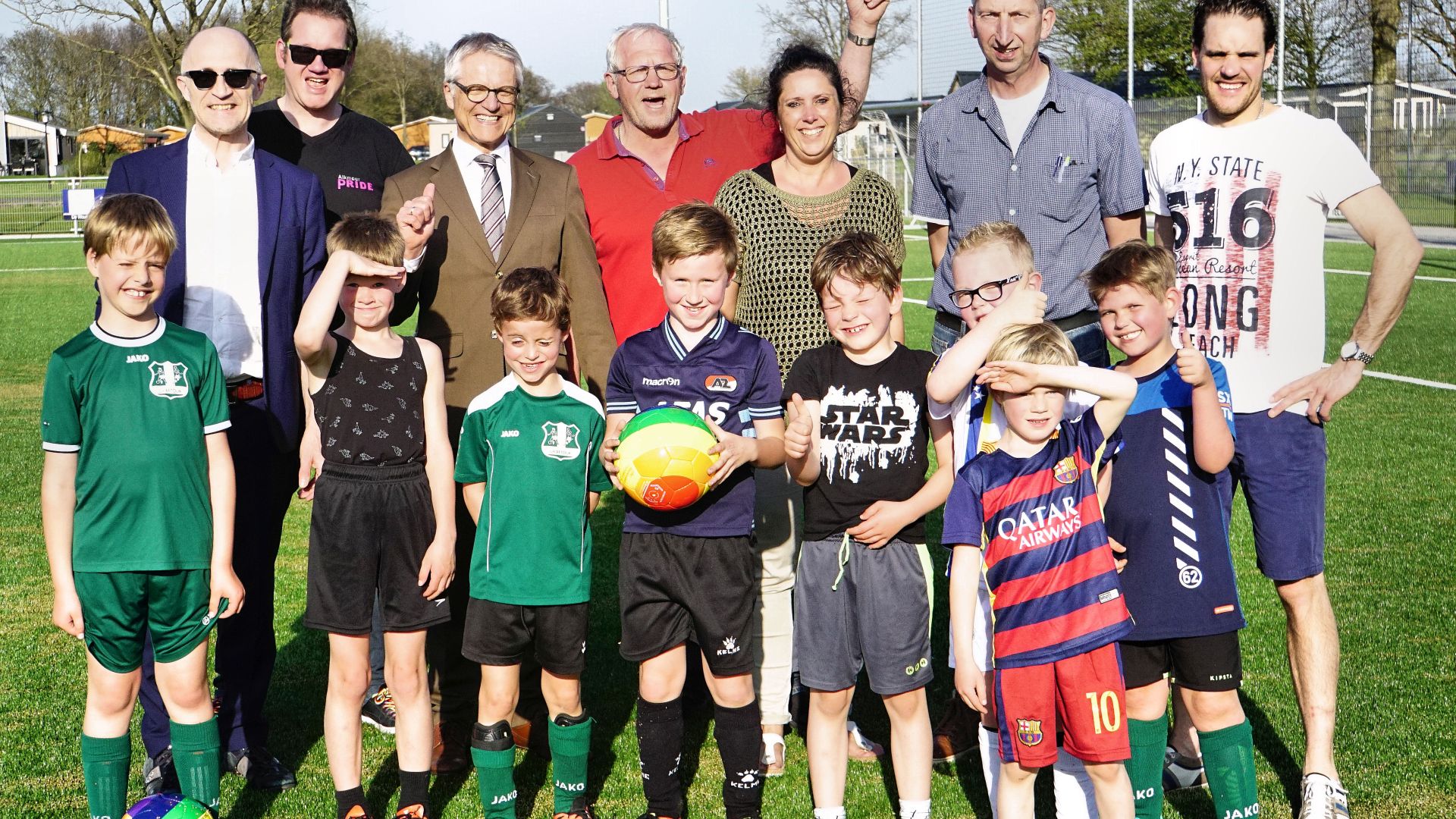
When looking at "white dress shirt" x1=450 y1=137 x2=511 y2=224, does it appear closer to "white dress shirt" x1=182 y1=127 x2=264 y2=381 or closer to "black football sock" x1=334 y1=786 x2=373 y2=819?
"white dress shirt" x1=182 y1=127 x2=264 y2=381

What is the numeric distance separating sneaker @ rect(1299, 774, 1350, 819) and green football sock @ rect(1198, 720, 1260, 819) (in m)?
0.39

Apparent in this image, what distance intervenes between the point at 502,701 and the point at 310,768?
1.25m

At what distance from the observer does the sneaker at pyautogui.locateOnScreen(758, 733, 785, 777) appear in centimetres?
486

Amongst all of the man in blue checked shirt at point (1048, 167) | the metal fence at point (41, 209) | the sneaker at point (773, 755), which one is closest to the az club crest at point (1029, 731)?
the sneaker at point (773, 755)

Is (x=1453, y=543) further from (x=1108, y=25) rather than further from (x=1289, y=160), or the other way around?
(x=1108, y=25)

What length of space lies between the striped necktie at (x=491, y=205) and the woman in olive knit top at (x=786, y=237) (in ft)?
2.88

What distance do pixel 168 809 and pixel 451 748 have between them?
1.30m

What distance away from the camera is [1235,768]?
12.7 ft

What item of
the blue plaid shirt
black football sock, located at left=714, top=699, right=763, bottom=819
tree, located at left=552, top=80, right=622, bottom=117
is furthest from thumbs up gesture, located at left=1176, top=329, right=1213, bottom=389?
tree, located at left=552, top=80, right=622, bottom=117

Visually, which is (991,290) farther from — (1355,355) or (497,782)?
(497,782)

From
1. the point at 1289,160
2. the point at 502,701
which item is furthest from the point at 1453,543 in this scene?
the point at 502,701

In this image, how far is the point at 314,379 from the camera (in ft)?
14.0

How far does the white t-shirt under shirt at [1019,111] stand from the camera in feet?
15.7

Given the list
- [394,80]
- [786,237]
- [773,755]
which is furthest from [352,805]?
[394,80]
